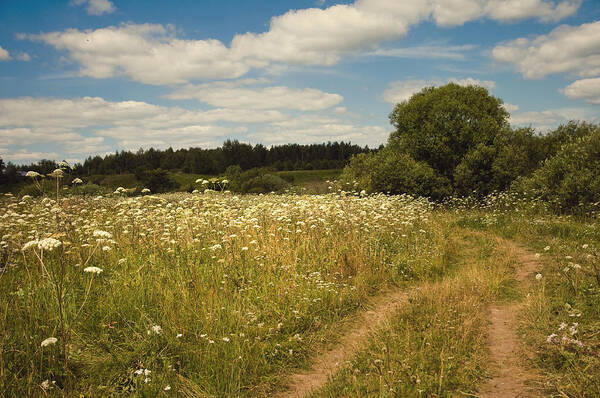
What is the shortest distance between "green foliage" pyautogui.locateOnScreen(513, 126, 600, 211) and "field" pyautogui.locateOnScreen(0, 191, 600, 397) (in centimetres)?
670

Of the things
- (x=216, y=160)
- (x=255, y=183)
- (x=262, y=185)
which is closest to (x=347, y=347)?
(x=262, y=185)

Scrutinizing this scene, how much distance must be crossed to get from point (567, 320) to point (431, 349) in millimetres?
2247

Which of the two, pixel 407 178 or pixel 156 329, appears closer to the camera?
pixel 156 329

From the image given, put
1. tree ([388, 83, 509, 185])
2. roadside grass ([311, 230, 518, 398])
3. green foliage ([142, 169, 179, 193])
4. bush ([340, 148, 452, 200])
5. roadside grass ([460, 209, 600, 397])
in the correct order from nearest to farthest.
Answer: roadside grass ([460, 209, 600, 397]), roadside grass ([311, 230, 518, 398]), bush ([340, 148, 452, 200]), tree ([388, 83, 509, 185]), green foliage ([142, 169, 179, 193])

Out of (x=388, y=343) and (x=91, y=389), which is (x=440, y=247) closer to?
(x=388, y=343)

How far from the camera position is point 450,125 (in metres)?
21.4

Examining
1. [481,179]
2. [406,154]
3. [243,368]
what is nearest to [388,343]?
[243,368]

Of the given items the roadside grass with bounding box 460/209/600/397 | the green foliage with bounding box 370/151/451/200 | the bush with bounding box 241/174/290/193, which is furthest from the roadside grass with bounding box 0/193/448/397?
the bush with bounding box 241/174/290/193

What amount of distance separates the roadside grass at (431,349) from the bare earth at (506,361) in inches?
5.2

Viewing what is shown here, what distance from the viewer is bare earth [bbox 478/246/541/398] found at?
3865 mm

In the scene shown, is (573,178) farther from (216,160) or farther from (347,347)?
(216,160)

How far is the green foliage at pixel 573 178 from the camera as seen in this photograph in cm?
1365

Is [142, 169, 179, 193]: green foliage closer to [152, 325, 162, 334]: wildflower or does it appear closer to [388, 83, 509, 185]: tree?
[388, 83, 509, 185]: tree

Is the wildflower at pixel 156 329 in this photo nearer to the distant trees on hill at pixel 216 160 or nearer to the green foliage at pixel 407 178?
the green foliage at pixel 407 178
